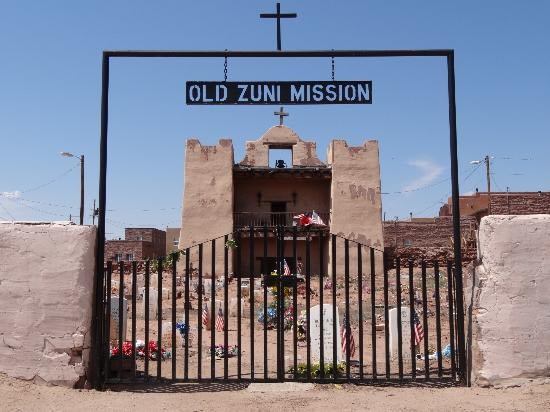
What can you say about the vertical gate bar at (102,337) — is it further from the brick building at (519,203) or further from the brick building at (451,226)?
the brick building at (519,203)

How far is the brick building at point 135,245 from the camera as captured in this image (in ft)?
175

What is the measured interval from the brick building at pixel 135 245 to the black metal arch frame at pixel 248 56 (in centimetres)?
4504

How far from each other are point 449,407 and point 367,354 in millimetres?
5756

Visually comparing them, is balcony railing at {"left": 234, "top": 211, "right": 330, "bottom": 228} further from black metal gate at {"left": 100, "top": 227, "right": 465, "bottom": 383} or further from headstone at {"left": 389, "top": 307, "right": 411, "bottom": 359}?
headstone at {"left": 389, "top": 307, "right": 411, "bottom": 359}

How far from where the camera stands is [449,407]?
607 centimetres

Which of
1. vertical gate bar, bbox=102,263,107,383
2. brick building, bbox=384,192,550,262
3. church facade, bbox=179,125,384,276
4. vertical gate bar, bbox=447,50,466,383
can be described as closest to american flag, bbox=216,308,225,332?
vertical gate bar, bbox=102,263,107,383

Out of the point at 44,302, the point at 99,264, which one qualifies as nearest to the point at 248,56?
the point at 99,264

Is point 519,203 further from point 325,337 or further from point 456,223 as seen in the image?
point 456,223

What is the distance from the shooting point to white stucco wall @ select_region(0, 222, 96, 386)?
666 centimetres

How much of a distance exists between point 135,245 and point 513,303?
4931cm

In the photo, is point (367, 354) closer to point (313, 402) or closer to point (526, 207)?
point (313, 402)

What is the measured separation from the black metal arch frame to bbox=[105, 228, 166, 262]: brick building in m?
45.0

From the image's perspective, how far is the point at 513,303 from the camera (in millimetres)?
6633

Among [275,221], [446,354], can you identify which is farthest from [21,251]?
[275,221]
